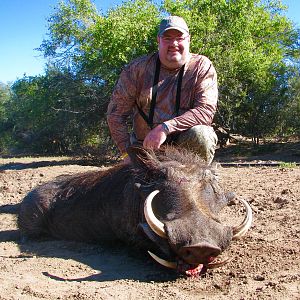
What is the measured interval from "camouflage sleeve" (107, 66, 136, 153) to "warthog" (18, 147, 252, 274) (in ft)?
0.85

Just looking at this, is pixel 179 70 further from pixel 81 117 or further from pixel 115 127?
pixel 81 117

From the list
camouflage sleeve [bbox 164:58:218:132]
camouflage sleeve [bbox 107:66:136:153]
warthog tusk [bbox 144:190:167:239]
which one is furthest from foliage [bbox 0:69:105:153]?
warthog tusk [bbox 144:190:167:239]

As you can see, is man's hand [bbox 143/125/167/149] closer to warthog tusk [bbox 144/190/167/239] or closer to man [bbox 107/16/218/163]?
man [bbox 107/16/218/163]

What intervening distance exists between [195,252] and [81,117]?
39.4ft

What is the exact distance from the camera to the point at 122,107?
4.45m

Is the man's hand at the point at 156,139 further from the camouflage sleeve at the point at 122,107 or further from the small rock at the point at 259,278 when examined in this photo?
the small rock at the point at 259,278

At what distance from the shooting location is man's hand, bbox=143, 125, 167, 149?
12.3 feet

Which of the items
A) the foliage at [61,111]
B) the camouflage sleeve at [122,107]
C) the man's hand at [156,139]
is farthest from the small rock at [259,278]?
the foliage at [61,111]

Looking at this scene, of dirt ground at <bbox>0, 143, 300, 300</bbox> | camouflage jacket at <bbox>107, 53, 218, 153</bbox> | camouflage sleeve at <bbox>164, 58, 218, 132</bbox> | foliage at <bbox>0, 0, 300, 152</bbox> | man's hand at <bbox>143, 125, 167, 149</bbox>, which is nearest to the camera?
dirt ground at <bbox>0, 143, 300, 300</bbox>

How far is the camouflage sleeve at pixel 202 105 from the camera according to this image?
12.8 feet

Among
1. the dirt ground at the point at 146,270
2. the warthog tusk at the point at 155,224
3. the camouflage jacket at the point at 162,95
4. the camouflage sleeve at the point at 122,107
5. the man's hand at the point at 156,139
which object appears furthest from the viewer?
the camouflage sleeve at the point at 122,107

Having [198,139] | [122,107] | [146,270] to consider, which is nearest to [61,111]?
[122,107]

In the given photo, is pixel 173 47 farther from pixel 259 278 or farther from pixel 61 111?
pixel 61 111

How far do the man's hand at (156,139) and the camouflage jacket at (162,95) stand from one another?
10.2 inches
